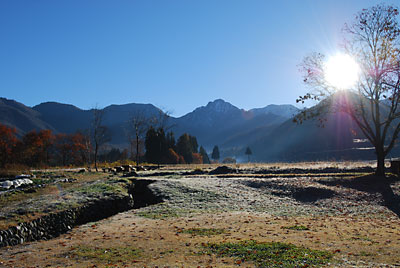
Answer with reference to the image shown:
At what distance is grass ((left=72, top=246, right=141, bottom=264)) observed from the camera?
793cm

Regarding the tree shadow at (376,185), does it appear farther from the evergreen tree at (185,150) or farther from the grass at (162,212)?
the evergreen tree at (185,150)

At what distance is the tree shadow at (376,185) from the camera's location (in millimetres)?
16438

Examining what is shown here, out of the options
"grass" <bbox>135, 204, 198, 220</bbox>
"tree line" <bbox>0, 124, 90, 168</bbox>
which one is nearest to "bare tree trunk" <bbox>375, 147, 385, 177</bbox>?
"grass" <bbox>135, 204, 198, 220</bbox>

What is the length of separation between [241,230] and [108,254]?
491 centimetres

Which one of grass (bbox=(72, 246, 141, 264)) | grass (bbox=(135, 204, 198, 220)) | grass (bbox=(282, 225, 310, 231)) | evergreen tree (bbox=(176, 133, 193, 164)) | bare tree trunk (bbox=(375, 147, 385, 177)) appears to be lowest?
grass (bbox=(282, 225, 310, 231))

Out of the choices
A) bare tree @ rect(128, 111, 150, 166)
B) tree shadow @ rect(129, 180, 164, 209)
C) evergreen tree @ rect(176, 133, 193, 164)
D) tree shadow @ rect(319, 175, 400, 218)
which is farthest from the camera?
evergreen tree @ rect(176, 133, 193, 164)

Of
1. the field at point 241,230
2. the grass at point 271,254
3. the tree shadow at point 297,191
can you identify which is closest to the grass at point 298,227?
the field at point 241,230

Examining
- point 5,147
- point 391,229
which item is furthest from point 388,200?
point 5,147

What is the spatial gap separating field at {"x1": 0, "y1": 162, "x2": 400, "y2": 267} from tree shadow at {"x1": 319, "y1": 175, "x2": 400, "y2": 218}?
0.06 meters

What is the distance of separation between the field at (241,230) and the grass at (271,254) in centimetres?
2

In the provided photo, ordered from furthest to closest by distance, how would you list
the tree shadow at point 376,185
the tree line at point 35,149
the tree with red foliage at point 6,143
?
the tree line at point 35,149 → the tree with red foliage at point 6,143 → the tree shadow at point 376,185

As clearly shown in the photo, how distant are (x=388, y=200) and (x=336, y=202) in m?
2.80

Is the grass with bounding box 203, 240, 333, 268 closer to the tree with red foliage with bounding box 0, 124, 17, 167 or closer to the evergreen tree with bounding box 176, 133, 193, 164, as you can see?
the tree with red foliage with bounding box 0, 124, 17, 167

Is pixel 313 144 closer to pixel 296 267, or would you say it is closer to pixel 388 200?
pixel 388 200
